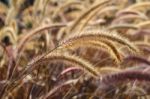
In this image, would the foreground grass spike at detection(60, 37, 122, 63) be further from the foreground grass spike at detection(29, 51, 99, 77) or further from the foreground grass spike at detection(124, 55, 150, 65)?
the foreground grass spike at detection(124, 55, 150, 65)

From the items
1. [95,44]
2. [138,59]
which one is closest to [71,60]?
[95,44]

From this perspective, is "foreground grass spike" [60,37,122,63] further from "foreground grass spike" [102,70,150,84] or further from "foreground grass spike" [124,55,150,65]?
"foreground grass spike" [124,55,150,65]

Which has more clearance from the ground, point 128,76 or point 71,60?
point 71,60

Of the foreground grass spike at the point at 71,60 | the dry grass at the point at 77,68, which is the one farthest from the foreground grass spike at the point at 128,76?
the foreground grass spike at the point at 71,60

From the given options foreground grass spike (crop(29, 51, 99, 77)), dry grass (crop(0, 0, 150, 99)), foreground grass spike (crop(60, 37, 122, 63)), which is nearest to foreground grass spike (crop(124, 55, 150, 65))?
dry grass (crop(0, 0, 150, 99))

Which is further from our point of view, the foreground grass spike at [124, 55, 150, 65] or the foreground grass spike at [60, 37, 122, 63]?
the foreground grass spike at [124, 55, 150, 65]

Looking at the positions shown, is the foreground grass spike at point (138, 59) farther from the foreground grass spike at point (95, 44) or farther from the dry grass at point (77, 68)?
the foreground grass spike at point (95, 44)

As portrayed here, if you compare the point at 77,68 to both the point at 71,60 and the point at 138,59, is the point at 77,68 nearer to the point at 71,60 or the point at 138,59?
the point at 71,60

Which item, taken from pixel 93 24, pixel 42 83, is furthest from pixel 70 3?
pixel 42 83

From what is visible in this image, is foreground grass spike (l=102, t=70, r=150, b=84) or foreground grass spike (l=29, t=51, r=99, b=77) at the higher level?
foreground grass spike (l=29, t=51, r=99, b=77)

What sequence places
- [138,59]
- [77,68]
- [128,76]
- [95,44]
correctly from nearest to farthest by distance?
1. [128,76]
2. [95,44]
3. [77,68]
4. [138,59]

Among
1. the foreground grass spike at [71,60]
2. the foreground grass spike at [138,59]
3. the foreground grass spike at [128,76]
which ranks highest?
the foreground grass spike at [71,60]

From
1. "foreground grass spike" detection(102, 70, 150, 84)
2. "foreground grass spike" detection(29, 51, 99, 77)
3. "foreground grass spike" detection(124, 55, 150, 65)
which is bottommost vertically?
"foreground grass spike" detection(124, 55, 150, 65)
